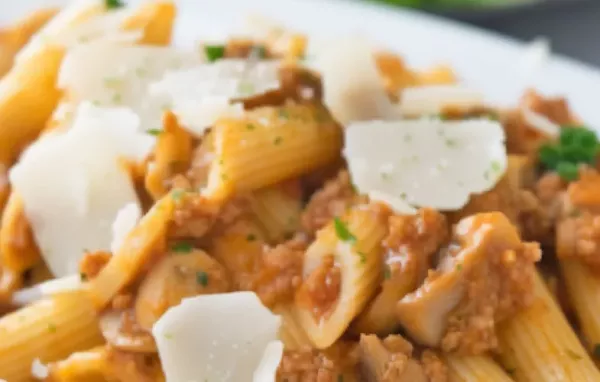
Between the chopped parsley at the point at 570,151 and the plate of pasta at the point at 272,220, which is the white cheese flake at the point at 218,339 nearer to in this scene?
the plate of pasta at the point at 272,220

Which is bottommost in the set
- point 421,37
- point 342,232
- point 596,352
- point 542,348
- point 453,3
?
point 453,3

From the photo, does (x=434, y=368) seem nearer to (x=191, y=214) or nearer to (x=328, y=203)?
(x=328, y=203)

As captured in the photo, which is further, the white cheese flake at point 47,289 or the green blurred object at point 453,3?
the green blurred object at point 453,3

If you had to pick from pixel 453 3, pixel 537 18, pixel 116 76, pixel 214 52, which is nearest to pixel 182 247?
pixel 116 76

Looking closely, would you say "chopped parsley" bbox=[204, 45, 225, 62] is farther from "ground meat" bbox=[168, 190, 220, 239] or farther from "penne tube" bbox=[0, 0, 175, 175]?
"ground meat" bbox=[168, 190, 220, 239]

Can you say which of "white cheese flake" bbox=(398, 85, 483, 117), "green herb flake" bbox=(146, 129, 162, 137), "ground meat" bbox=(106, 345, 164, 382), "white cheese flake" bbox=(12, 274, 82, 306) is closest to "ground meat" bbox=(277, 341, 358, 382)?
"ground meat" bbox=(106, 345, 164, 382)

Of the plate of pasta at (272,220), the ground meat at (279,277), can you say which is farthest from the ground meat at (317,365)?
the ground meat at (279,277)
